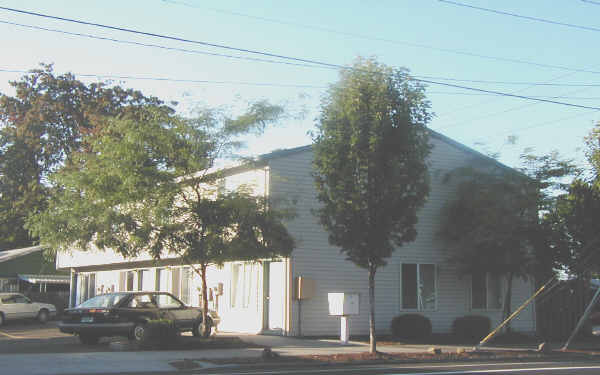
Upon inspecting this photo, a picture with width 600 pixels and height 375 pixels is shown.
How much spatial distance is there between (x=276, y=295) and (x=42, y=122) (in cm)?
2915

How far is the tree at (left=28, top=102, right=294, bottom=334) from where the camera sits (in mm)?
17688

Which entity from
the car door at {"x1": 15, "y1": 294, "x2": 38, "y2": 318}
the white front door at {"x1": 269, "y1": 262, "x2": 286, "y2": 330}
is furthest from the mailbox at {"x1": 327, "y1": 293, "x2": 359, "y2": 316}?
the car door at {"x1": 15, "y1": 294, "x2": 38, "y2": 318}

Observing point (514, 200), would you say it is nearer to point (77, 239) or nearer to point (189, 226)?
point (189, 226)

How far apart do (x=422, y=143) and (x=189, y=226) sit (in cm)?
638

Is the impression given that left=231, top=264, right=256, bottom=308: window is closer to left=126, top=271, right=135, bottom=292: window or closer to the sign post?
the sign post

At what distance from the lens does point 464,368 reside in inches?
556

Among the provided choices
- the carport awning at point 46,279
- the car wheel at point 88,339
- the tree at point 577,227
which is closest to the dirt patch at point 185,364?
the car wheel at point 88,339

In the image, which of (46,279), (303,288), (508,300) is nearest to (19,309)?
(46,279)

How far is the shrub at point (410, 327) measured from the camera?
21.8 m

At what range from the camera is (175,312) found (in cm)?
1917

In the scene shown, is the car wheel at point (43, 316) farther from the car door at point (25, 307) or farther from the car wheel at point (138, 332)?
the car wheel at point (138, 332)

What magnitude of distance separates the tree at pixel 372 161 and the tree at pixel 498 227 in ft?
21.0

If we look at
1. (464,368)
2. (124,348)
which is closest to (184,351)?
(124,348)

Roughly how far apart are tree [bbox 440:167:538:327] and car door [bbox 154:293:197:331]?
9216 mm
